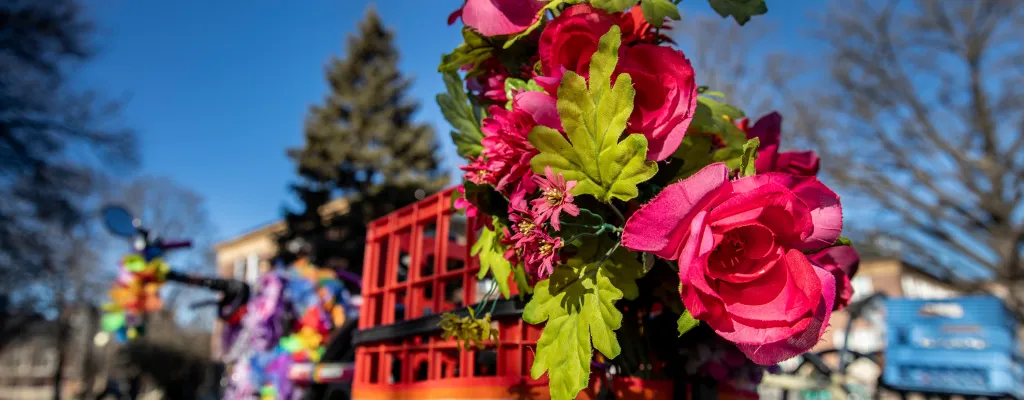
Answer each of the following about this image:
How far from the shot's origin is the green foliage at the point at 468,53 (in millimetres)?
1536

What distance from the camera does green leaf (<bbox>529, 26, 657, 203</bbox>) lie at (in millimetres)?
1042

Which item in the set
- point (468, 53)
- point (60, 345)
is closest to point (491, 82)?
point (468, 53)

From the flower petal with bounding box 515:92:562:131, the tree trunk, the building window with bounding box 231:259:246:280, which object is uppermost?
the building window with bounding box 231:259:246:280

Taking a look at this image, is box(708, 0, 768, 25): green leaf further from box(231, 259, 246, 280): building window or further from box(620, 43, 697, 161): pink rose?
box(231, 259, 246, 280): building window

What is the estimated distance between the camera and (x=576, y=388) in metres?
1.10

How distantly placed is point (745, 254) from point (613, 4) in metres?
0.51

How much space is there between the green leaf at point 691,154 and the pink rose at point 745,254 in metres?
0.30

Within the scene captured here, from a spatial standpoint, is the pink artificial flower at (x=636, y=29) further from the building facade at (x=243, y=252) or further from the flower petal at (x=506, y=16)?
the building facade at (x=243, y=252)

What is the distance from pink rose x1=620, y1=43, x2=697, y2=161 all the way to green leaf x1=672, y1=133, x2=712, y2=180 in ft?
0.54

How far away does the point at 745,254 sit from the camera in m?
0.96

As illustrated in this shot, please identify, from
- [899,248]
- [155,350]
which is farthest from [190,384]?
[899,248]

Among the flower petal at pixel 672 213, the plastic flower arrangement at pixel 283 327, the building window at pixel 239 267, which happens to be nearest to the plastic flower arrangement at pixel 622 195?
the flower petal at pixel 672 213

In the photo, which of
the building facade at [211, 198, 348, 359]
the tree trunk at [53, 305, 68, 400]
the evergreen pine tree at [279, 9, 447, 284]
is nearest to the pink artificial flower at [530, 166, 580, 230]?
the evergreen pine tree at [279, 9, 447, 284]

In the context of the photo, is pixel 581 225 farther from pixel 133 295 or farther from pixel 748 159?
pixel 133 295
